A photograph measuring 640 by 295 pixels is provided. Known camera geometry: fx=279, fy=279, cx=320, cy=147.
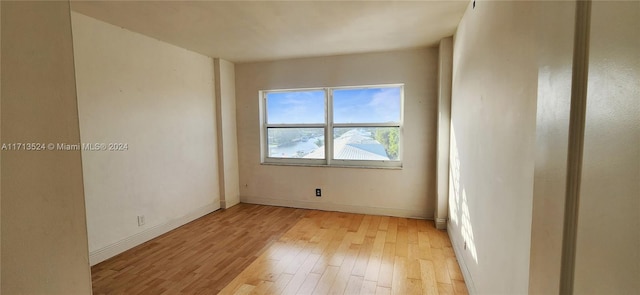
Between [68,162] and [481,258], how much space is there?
2.13m

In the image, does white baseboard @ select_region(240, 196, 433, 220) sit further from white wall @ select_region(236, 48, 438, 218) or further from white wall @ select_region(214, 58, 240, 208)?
white wall @ select_region(214, 58, 240, 208)

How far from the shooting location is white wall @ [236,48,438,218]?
12.1ft

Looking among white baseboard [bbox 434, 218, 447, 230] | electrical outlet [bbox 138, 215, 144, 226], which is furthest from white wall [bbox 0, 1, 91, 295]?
white baseboard [bbox 434, 218, 447, 230]

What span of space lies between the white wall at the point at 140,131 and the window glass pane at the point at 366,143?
1.92 meters

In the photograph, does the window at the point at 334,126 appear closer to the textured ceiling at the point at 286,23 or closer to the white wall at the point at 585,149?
the textured ceiling at the point at 286,23

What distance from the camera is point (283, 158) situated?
4477 millimetres

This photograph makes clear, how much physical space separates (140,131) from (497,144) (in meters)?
3.34

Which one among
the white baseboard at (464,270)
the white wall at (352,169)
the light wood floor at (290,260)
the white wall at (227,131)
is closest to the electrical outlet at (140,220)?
the light wood floor at (290,260)

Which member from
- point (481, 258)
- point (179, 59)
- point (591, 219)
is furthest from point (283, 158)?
point (591, 219)

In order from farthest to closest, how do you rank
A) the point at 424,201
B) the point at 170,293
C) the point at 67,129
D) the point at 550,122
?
1. the point at 424,201
2. the point at 170,293
3. the point at 67,129
4. the point at 550,122

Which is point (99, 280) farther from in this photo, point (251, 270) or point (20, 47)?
point (20, 47)

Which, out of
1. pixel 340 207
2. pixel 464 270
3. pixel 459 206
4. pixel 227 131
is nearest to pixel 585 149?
pixel 464 270

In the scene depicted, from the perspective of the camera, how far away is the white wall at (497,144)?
1.14m

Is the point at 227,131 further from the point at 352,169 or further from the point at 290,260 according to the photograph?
the point at 290,260
